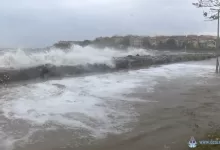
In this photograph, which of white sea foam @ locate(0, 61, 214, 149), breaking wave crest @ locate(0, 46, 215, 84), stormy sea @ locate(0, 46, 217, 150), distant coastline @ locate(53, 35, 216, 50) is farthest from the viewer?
distant coastline @ locate(53, 35, 216, 50)

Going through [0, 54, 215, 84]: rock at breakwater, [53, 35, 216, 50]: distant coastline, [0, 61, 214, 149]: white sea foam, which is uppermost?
[53, 35, 216, 50]: distant coastline

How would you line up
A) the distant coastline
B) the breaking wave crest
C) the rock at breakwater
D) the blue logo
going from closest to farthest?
1. the blue logo
2. the rock at breakwater
3. the breaking wave crest
4. the distant coastline

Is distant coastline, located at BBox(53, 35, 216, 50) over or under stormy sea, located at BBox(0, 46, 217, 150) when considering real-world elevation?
over

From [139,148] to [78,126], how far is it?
7.21 feet

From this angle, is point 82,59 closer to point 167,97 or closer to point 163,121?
point 167,97

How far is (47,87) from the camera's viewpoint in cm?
1398

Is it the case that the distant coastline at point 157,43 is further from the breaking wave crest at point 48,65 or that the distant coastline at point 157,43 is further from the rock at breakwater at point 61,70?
the breaking wave crest at point 48,65

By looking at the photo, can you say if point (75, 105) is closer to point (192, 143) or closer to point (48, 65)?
point (192, 143)

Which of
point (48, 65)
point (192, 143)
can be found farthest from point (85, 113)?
point (48, 65)

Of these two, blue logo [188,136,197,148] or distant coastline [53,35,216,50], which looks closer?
blue logo [188,136,197,148]

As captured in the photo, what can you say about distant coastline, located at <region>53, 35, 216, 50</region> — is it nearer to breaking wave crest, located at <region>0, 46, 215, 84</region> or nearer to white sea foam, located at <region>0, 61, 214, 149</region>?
breaking wave crest, located at <region>0, 46, 215, 84</region>

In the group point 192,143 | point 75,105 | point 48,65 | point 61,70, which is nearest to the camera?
point 192,143

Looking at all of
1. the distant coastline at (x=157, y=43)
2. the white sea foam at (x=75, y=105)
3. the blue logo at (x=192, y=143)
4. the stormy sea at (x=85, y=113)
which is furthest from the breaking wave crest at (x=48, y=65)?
the distant coastline at (x=157, y=43)

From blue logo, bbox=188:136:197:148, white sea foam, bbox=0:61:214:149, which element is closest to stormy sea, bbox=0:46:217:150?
white sea foam, bbox=0:61:214:149
